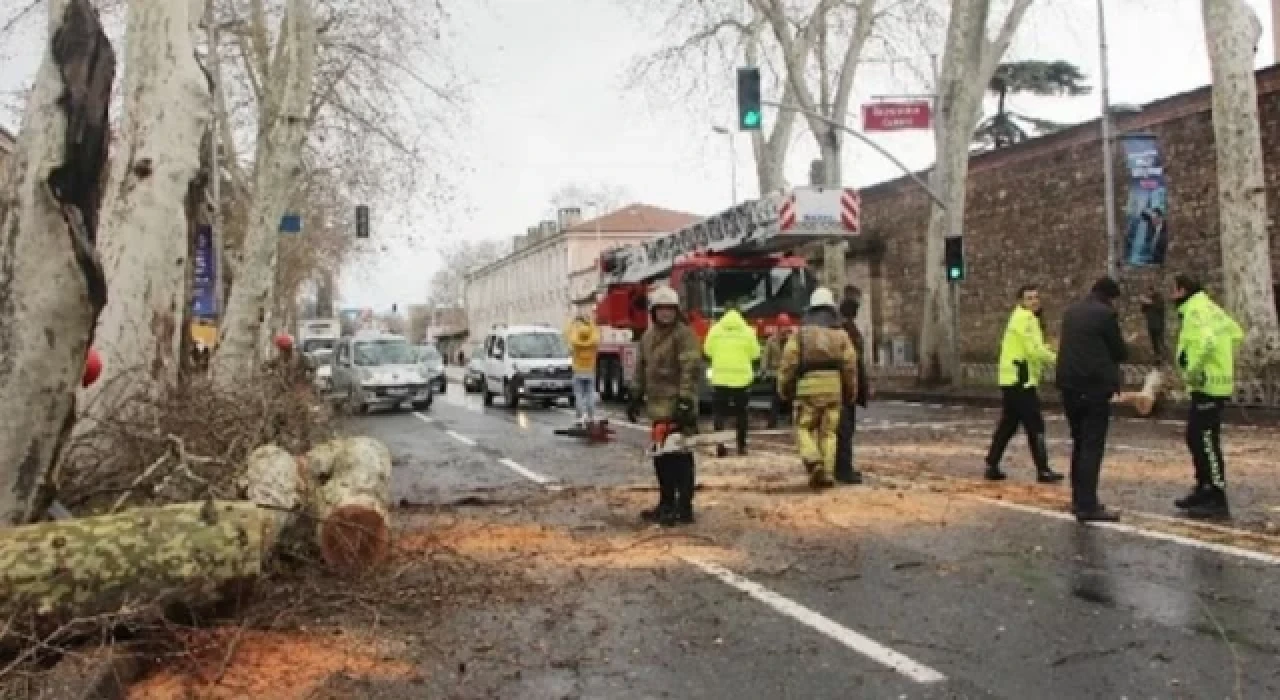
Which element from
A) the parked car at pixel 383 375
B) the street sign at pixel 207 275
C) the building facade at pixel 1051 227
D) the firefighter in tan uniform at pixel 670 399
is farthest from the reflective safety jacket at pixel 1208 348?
the street sign at pixel 207 275

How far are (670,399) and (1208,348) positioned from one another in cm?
393

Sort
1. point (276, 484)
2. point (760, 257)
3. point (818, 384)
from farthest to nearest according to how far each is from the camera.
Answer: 1. point (760, 257)
2. point (818, 384)
3. point (276, 484)

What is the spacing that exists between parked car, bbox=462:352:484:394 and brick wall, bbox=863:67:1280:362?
13129 mm

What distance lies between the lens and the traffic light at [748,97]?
22.6m

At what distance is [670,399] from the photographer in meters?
9.90

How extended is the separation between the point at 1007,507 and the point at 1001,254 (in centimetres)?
2423

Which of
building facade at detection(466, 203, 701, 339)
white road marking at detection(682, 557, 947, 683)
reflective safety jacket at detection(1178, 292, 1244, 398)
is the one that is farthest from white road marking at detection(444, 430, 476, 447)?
building facade at detection(466, 203, 701, 339)

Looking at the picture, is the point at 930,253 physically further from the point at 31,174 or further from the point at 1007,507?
the point at 31,174

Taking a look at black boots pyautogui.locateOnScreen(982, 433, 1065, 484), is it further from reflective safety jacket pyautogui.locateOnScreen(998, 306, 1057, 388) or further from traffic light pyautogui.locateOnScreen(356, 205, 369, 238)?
traffic light pyautogui.locateOnScreen(356, 205, 369, 238)

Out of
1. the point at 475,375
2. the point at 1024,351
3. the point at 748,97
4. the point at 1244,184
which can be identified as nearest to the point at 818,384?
the point at 1024,351

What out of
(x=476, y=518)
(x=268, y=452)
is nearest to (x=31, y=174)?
(x=268, y=452)

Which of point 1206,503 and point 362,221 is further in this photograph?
point 362,221

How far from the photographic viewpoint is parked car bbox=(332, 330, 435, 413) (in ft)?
92.0

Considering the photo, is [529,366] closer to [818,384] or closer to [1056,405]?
[1056,405]
